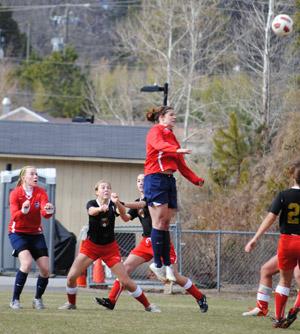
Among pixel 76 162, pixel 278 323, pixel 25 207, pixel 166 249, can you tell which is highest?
pixel 76 162

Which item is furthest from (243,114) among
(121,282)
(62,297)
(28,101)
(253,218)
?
(28,101)

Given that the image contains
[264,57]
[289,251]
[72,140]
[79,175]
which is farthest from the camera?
[264,57]

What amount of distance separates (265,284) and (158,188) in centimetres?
171

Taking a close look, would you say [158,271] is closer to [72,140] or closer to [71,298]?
[71,298]

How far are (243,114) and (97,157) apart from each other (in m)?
14.6

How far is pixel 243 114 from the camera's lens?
132 ft

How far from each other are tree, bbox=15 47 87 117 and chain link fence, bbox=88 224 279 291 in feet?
149

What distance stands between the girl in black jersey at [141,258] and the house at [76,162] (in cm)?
1261

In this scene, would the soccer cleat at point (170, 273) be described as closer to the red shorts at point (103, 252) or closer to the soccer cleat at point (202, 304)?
the soccer cleat at point (202, 304)

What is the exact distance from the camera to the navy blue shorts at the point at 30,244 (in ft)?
42.0

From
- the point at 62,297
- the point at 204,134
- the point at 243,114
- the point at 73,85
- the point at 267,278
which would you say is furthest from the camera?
the point at 73,85

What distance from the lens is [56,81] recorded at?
231 feet

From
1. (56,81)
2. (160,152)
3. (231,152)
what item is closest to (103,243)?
(160,152)

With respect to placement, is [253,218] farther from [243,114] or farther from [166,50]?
[166,50]
